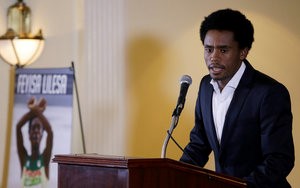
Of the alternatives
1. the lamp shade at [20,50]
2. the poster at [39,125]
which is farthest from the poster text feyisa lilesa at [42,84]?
the lamp shade at [20,50]

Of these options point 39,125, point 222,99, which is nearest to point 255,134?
point 222,99

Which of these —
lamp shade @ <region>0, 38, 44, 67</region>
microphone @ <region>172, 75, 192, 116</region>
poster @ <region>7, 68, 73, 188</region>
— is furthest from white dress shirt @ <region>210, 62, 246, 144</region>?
lamp shade @ <region>0, 38, 44, 67</region>

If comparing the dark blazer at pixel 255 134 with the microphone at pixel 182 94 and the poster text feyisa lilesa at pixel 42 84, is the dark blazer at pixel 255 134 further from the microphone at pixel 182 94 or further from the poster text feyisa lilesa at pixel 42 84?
the poster text feyisa lilesa at pixel 42 84

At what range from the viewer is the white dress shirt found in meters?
2.46

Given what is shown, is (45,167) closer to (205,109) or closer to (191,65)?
(191,65)

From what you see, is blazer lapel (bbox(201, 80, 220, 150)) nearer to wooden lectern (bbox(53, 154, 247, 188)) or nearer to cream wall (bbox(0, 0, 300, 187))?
wooden lectern (bbox(53, 154, 247, 188))

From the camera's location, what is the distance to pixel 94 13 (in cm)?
405

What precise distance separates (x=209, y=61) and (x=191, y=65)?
151 cm

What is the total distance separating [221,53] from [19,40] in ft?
7.28

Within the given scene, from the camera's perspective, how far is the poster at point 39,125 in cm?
404

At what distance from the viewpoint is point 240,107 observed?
7.87 feet

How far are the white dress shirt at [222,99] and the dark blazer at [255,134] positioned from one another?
2cm

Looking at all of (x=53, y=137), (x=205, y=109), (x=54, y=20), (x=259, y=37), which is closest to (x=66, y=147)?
(x=53, y=137)

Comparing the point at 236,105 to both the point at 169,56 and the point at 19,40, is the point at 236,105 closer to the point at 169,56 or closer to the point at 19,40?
the point at 169,56
